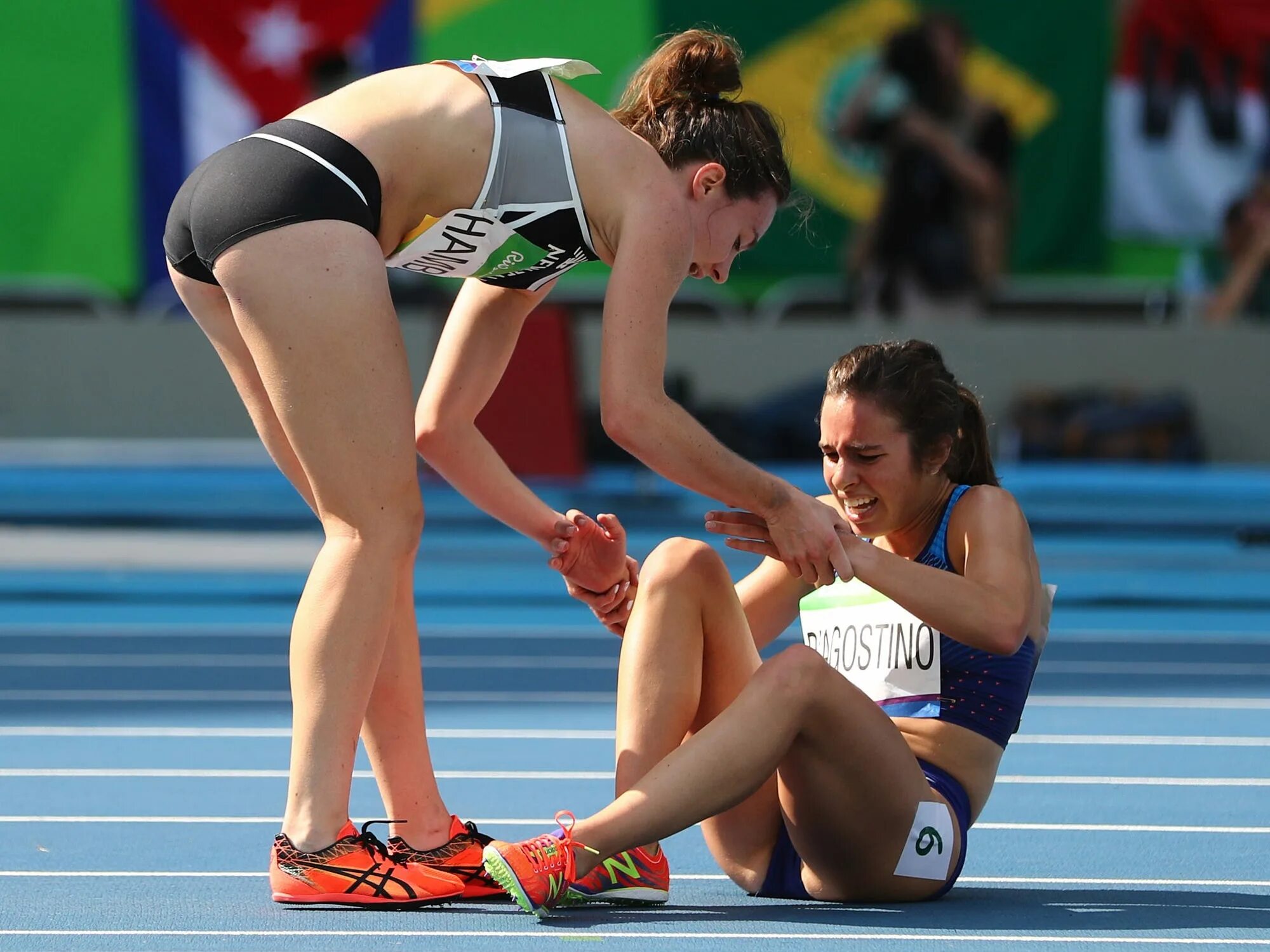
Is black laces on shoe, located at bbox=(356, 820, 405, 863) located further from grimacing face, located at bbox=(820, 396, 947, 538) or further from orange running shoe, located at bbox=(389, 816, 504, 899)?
grimacing face, located at bbox=(820, 396, 947, 538)

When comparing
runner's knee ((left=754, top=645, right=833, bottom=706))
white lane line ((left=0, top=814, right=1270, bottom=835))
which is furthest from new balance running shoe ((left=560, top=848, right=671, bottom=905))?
white lane line ((left=0, top=814, right=1270, bottom=835))

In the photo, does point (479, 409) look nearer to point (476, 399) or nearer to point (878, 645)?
point (476, 399)

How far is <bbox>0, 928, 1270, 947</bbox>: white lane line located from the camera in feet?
9.63

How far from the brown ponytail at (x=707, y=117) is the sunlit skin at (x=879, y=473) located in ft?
1.31

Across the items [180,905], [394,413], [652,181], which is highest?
[652,181]

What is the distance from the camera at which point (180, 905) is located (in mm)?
3146

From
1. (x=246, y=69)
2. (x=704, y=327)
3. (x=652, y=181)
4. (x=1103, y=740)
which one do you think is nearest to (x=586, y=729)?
(x=1103, y=740)

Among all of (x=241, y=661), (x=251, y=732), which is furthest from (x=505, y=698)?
(x=241, y=661)

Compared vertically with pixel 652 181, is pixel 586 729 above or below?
below

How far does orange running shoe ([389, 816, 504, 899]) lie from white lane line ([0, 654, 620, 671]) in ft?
9.36

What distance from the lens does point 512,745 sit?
4.84 meters

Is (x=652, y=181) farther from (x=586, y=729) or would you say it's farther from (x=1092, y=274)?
(x=1092, y=274)

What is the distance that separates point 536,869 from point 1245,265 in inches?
405

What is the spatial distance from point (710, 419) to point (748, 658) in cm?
792
